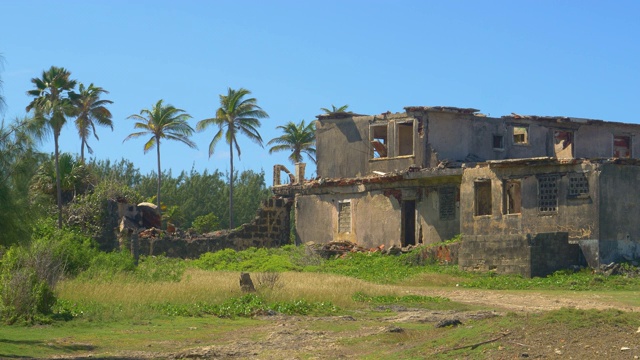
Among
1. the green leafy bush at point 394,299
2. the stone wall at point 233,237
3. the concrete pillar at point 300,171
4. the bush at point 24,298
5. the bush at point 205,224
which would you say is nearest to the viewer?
the bush at point 24,298

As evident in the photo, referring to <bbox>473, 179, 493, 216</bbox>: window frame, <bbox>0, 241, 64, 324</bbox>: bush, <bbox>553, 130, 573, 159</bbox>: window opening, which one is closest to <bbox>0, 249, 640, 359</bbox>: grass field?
<bbox>0, 241, 64, 324</bbox>: bush

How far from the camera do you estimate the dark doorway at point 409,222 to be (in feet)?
134

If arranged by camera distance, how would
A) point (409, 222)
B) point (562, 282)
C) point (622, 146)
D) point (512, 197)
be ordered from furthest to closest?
point (622, 146) → point (409, 222) → point (512, 197) → point (562, 282)

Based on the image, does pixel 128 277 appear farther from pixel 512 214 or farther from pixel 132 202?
pixel 132 202

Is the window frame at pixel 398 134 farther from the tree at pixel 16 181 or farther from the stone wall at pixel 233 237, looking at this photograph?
the tree at pixel 16 181

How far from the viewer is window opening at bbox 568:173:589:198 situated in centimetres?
3281

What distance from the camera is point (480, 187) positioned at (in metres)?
36.9

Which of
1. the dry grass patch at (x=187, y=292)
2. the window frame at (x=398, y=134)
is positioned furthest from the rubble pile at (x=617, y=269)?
the window frame at (x=398, y=134)

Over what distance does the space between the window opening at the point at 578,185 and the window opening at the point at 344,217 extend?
458 inches

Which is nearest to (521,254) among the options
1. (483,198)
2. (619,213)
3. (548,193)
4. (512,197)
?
(548,193)

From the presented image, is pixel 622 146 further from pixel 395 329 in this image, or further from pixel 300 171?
pixel 395 329

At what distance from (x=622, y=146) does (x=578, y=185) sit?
14606 mm

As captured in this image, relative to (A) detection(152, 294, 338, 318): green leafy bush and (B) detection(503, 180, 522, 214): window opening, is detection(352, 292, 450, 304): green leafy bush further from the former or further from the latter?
(B) detection(503, 180, 522, 214): window opening

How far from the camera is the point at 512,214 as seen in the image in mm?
35156
